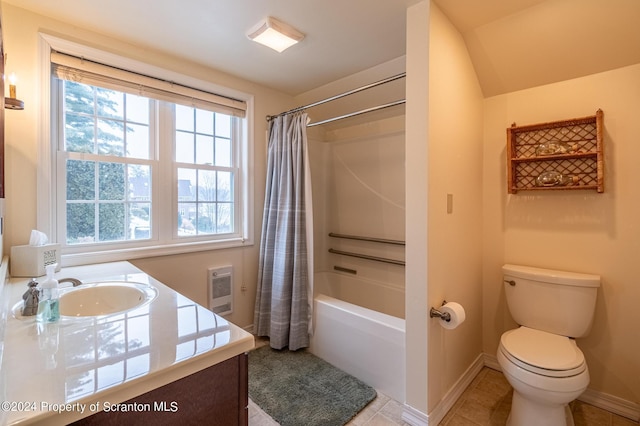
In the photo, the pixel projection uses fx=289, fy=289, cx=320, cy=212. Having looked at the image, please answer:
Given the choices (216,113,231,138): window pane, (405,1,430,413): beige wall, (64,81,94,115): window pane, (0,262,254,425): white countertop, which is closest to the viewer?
(0,262,254,425): white countertop

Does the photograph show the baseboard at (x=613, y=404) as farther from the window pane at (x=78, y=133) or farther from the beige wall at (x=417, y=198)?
the window pane at (x=78, y=133)

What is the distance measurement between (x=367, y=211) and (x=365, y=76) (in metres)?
1.25

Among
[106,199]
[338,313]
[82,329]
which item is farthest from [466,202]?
[106,199]

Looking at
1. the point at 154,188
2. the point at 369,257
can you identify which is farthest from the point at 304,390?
the point at 154,188

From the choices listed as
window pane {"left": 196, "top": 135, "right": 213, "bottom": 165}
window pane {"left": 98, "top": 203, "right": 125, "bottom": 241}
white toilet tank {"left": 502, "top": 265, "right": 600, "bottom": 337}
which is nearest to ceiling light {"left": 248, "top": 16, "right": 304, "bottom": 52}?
window pane {"left": 196, "top": 135, "right": 213, "bottom": 165}

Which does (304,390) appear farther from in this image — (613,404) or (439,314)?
(613,404)

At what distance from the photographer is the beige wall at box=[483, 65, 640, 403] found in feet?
5.49

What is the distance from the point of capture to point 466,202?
1935mm

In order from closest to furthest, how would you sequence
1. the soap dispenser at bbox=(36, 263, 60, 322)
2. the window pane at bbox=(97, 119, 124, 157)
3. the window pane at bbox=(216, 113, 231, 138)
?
the soap dispenser at bbox=(36, 263, 60, 322), the window pane at bbox=(97, 119, 124, 157), the window pane at bbox=(216, 113, 231, 138)

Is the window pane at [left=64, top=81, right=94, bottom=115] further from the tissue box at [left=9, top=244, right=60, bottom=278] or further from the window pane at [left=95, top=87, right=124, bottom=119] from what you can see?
the tissue box at [left=9, top=244, right=60, bottom=278]

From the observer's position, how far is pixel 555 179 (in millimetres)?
1835

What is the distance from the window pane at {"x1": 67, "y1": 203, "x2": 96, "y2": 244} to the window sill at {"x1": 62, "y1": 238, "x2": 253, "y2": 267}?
0.34ft

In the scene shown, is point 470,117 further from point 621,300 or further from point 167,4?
point 167,4

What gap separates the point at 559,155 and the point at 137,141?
2809mm
